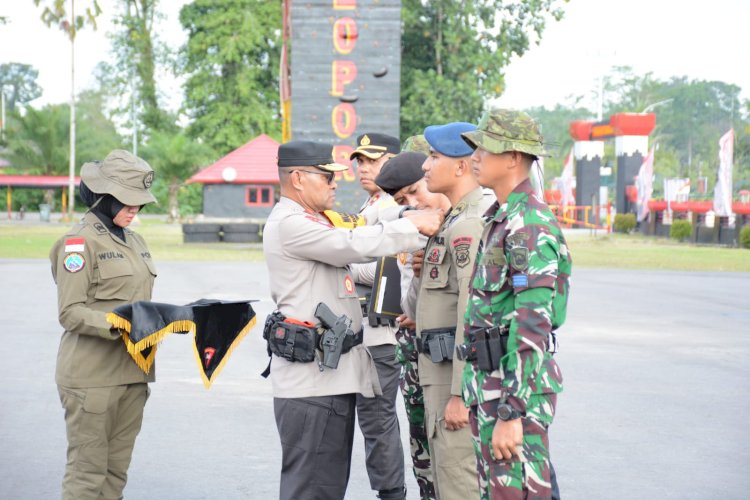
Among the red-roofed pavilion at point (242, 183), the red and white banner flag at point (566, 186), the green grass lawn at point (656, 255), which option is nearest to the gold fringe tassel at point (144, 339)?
the green grass lawn at point (656, 255)

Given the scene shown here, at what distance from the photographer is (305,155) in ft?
14.3

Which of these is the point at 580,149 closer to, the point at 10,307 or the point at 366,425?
the point at 10,307

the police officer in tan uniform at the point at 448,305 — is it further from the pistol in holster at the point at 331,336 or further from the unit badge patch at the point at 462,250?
the pistol in holster at the point at 331,336

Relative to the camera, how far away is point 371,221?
19.2ft

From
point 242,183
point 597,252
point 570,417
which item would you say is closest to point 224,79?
point 242,183

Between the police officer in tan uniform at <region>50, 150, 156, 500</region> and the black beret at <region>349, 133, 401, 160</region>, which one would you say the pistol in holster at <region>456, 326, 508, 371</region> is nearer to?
the police officer in tan uniform at <region>50, 150, 156, 500</region>

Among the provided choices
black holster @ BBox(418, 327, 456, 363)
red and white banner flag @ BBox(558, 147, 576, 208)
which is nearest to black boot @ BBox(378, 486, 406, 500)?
black holster @ BBox(418, 327, 456, 363)

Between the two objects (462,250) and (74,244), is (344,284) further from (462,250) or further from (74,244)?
(74,244)

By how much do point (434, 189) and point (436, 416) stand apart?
100 centimetres

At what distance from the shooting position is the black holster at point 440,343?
4.20 m

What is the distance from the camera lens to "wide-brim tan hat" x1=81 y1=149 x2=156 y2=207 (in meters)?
4.59

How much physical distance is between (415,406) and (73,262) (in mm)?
1751

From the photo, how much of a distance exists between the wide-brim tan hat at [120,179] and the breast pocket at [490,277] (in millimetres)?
1757

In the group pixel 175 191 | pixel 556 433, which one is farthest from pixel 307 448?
pixel 175 191
